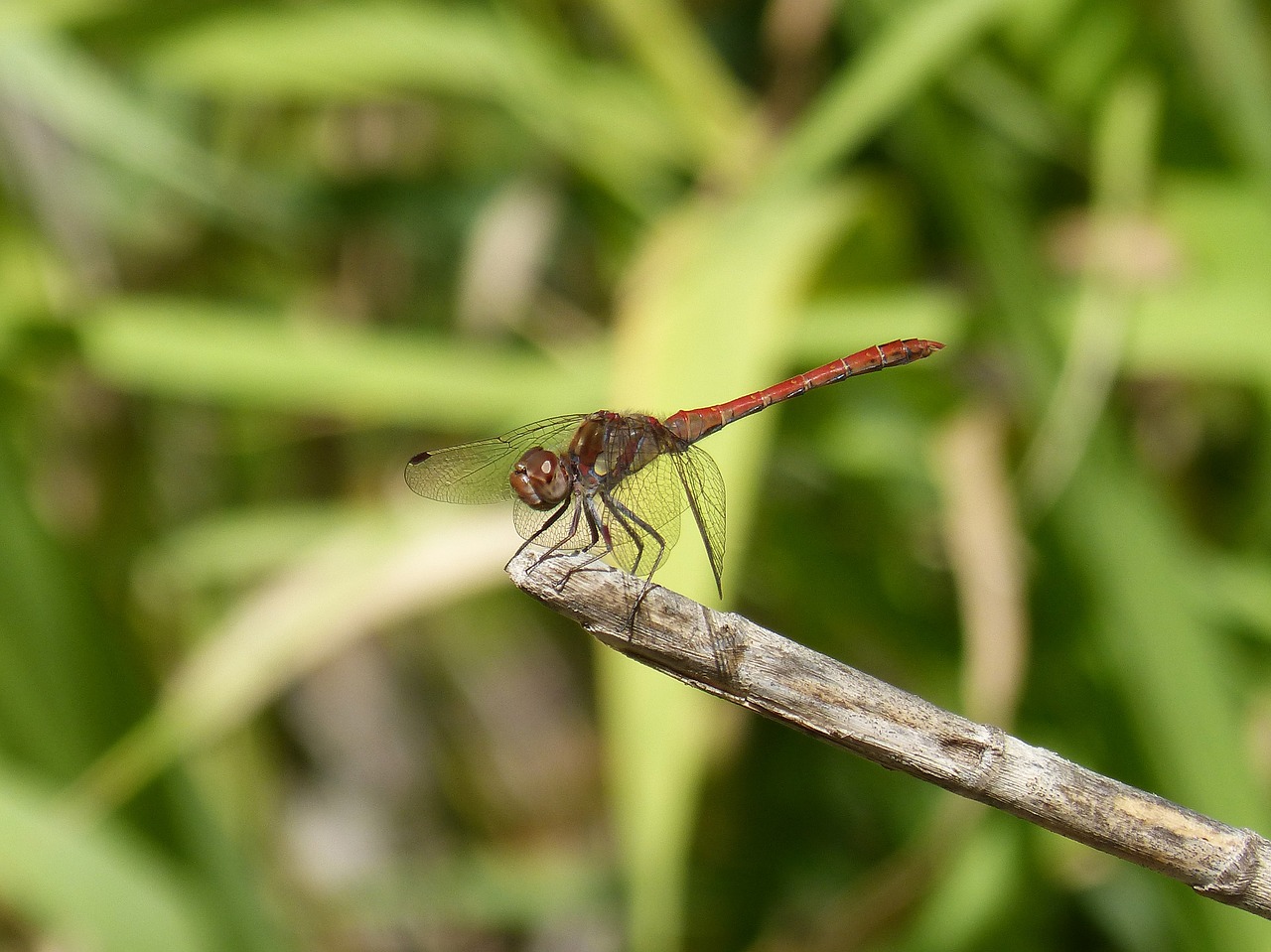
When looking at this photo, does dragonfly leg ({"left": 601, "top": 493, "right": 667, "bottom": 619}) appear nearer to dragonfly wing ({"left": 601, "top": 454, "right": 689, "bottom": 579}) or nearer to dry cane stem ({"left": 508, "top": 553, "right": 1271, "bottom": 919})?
dragonfly wing ({"left": 601, "top": 454, "right": 689, "bottom": 579})

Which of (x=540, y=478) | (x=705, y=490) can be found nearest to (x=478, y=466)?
(x=540, y=478)

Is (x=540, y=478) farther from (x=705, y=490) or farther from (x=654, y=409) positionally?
(x=654, y=409)

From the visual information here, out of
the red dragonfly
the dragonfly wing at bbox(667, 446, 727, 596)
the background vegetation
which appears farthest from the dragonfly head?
the background vegetation

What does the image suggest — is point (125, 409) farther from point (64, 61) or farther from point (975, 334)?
point (975, 334)

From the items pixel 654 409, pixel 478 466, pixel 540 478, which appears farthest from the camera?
pixel 654 409

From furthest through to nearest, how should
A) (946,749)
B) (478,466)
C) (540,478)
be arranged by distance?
(478,466), (540,478), (946,749)

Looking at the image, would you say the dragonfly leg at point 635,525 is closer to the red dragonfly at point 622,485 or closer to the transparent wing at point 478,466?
the red dragonfly at point 622,485

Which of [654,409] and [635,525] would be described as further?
[654,409]
